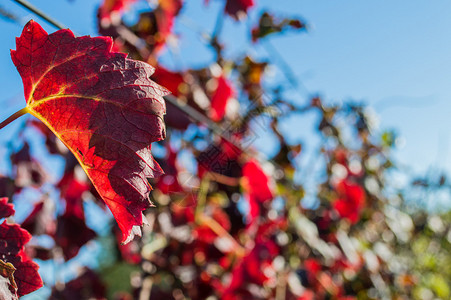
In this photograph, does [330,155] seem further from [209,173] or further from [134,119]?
[134,119]

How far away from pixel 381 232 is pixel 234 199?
5.73ft

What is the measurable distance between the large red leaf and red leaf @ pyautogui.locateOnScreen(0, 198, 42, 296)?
0.08 metres

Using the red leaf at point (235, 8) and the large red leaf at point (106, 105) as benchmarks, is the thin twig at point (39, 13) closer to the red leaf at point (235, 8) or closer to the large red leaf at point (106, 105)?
the large red leaf at point (106, 105)

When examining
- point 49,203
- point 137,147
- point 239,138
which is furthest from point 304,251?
point 137,147

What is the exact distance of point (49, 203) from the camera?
1025 mm

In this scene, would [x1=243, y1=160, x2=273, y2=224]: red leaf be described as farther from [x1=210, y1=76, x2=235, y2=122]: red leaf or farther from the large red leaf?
the large red leaf

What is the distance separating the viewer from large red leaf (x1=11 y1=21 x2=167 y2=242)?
0.32 metres

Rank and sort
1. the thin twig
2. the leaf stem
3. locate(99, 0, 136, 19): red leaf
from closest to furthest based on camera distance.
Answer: the leaf stem < the thin twig < locate(99, 0, 136, 19): red leaf

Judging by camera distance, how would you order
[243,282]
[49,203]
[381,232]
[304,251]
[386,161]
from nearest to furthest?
[49,203] < [243,282] < [304,251] < [386,161] < [381,232]

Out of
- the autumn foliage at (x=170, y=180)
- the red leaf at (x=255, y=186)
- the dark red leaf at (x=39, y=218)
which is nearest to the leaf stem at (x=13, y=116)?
the autumn foliage at (x=170, y=180)

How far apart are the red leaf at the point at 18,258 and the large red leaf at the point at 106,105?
0.27 ft

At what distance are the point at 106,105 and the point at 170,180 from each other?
710mm

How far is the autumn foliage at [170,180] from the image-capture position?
325 mm

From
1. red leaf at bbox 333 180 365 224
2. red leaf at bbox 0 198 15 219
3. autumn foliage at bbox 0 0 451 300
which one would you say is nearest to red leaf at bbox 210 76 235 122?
autumn foliage at bbox 0 0 451 300
